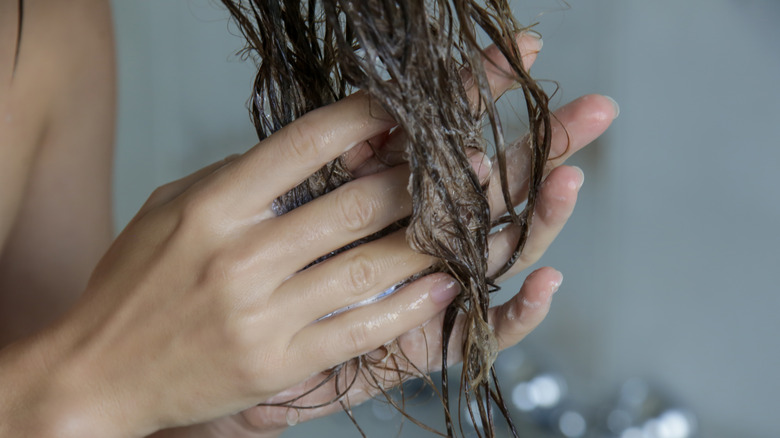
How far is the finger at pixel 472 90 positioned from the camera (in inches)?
21.3

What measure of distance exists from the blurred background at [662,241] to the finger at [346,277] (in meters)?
0.63

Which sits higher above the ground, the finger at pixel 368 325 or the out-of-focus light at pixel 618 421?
the finger at pixel 368 325

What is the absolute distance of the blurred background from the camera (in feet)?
3.78

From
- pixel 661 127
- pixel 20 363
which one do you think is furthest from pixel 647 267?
pixel 20 363

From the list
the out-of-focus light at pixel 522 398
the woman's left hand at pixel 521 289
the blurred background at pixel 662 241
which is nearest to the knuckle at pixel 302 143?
the woman's left hand at pixel 521 289

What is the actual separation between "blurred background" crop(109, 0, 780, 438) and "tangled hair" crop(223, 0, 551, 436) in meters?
0.58

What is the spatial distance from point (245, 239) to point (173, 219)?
0.07 metres

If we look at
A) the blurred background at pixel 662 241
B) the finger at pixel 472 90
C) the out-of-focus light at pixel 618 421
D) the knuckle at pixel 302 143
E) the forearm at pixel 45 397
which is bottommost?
the out-of-focus light at pixel 618 421

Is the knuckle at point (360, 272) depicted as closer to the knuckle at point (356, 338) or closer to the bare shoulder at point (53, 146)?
the knuckle at point (356, 338)

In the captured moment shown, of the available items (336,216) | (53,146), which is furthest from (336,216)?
(53,146)

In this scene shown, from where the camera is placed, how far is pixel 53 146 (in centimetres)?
93

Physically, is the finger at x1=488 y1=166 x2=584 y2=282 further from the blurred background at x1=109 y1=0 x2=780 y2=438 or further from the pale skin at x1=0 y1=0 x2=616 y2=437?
the blurred background at x1=109 y1=0 x2=780 y2=438

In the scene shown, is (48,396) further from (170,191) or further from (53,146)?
(53,146)

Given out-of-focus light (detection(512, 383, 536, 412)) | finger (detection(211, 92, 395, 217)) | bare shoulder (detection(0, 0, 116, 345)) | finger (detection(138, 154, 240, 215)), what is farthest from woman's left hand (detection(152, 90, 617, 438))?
out-of-focus light (detection(512, 383, 536, 412))
